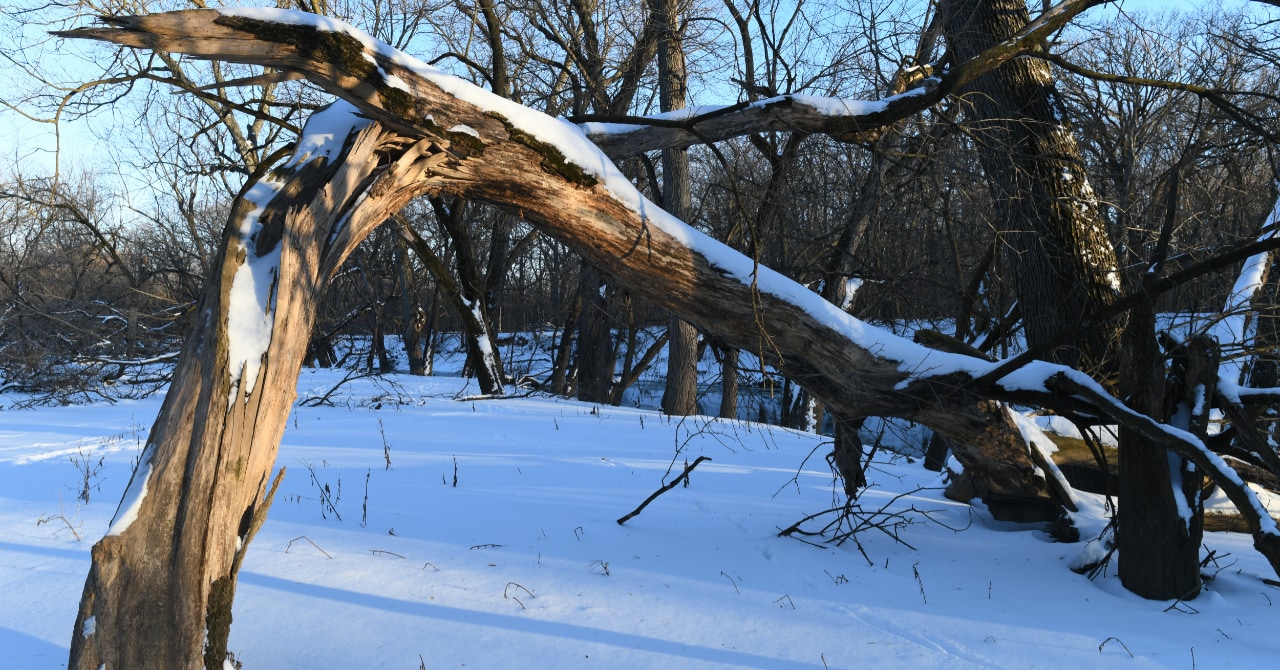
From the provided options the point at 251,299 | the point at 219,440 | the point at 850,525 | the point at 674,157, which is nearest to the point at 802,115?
the point at 850,525

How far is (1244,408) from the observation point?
4.12m

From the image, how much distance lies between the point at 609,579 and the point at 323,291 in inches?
75.1

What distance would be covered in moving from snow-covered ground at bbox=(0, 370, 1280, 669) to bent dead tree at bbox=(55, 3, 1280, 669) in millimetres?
590

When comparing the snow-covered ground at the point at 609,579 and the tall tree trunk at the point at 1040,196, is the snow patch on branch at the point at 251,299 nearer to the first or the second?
the snow-covered ground at the point at 609,579

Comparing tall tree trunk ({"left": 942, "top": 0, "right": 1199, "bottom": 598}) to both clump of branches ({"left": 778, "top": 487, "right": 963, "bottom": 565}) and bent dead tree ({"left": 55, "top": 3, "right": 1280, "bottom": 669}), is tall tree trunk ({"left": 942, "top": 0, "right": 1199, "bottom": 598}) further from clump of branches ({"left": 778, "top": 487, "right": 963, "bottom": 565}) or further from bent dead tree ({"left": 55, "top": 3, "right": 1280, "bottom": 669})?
clump of branches ({"left": 778, "top": 487, "right": 963, "bottom": 565})

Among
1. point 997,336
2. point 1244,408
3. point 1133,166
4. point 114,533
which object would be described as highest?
point 1133,166

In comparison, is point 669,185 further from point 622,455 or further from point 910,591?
point 910,591

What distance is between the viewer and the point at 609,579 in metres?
3.87

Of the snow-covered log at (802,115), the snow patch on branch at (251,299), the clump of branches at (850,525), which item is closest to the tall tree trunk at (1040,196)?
the snow-covered log at (802,115)

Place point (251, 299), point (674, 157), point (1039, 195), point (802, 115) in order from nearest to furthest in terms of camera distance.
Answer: point (251, 299), point (802, 115), point (1039, 195), point (674, 157)

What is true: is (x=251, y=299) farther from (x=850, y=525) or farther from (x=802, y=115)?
(x=850, y=525)

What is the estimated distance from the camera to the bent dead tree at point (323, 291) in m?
2.60

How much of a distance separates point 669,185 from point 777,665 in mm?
9411

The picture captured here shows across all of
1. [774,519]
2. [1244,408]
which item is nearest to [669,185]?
[774,519]
